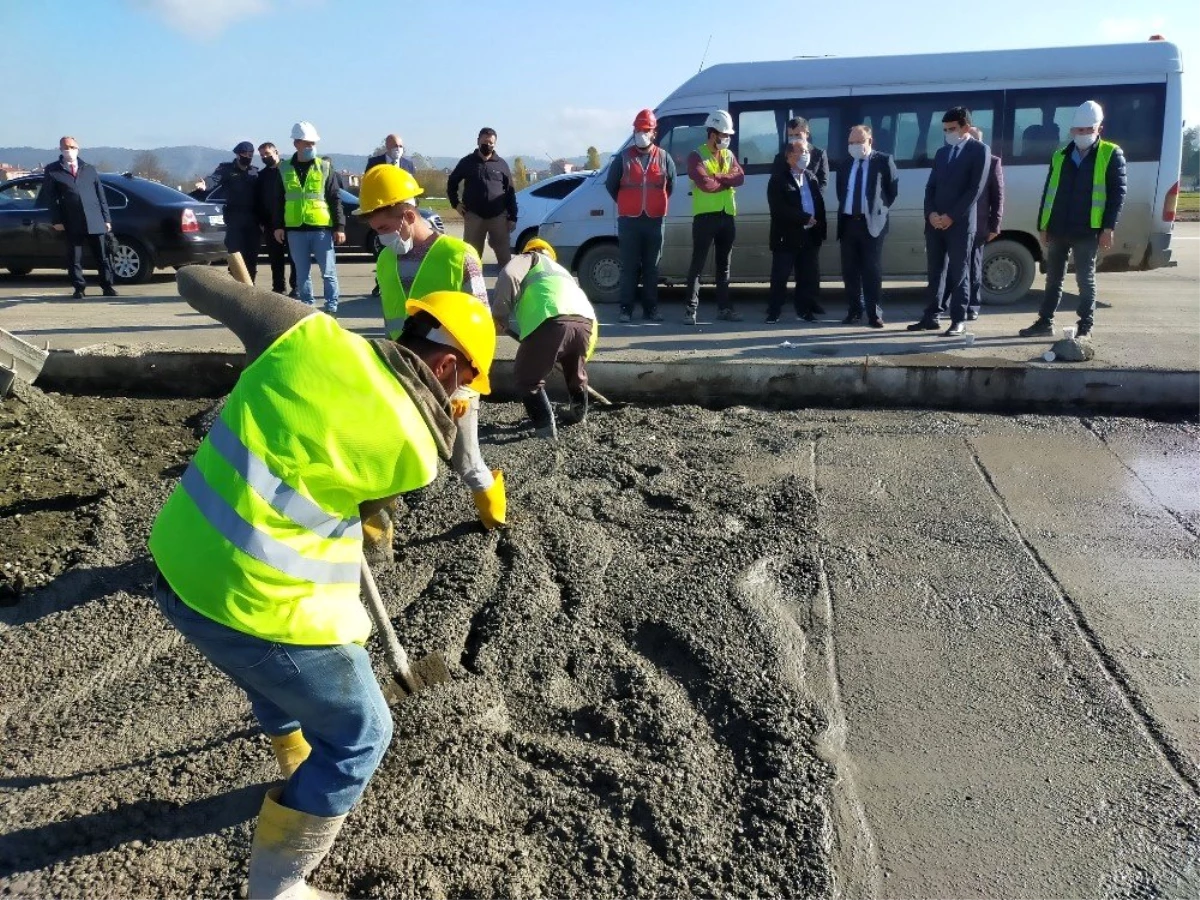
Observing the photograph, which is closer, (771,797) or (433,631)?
(771,797)

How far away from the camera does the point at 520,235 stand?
46.4ft

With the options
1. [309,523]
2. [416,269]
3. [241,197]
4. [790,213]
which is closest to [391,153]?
[241,197]

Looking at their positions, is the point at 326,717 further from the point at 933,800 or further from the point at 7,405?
the point at 7,405

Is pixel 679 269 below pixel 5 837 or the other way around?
the other way around

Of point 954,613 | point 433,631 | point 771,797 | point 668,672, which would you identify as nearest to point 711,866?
point 771,797

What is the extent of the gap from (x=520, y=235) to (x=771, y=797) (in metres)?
12.0

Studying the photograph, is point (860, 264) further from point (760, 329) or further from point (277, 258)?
point (277, 258)

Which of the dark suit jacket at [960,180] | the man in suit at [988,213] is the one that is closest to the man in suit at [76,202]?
the dark suit jacket at [960,180]

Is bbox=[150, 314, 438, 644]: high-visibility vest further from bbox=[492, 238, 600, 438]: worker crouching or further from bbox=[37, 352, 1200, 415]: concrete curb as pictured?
bbox=[37, 352, 1200, 415]: concrete curb

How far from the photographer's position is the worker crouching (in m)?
5.91

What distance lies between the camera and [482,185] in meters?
10.4

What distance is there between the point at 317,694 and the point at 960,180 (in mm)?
7965

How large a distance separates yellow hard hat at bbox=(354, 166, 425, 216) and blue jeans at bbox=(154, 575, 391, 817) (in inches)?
107

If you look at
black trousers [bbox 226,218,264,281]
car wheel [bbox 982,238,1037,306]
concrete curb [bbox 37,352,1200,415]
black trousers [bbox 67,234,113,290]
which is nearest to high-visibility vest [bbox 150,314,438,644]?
concrete curb [bbox 37,352,1200,415]
